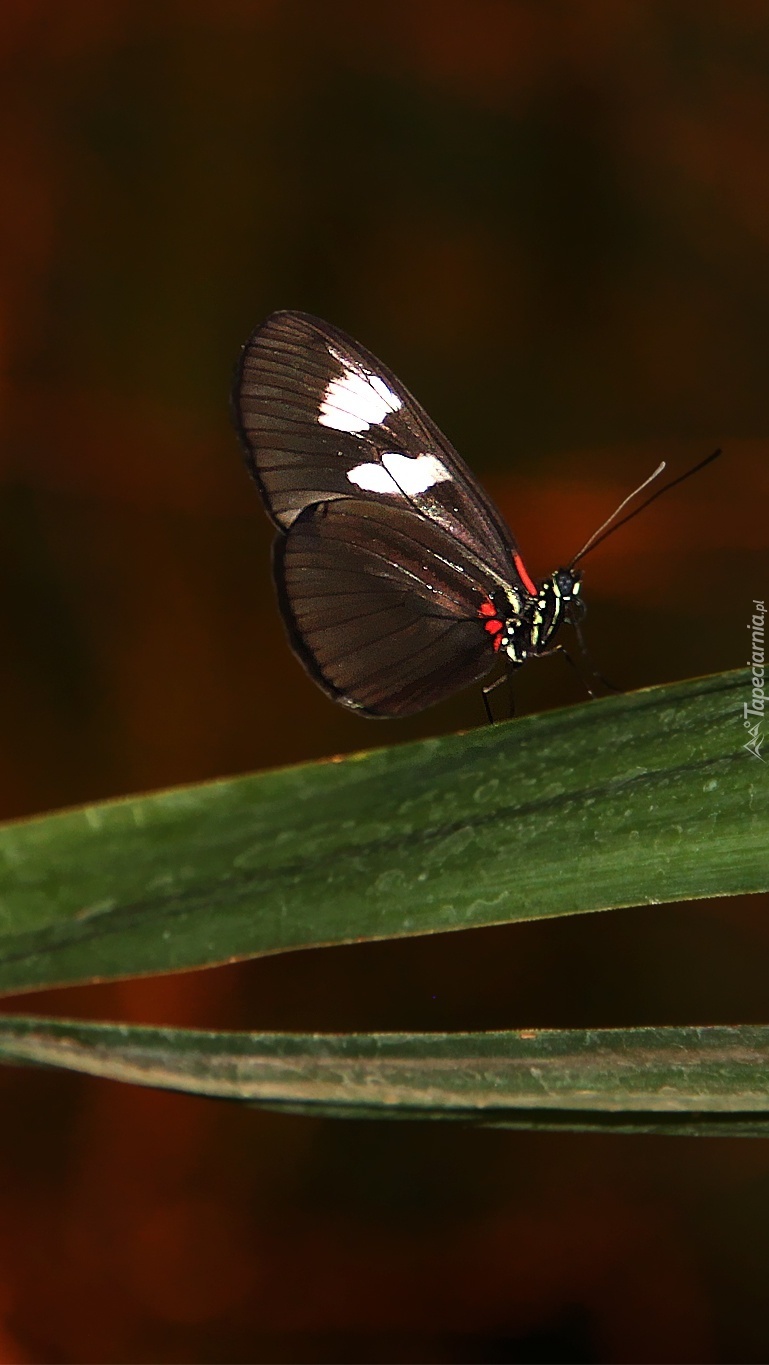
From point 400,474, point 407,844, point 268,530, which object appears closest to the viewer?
point 407,844

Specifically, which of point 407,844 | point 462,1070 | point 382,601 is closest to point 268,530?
point 382,601

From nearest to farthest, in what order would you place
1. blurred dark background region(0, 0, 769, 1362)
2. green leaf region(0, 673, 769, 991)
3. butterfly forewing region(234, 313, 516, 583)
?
green leaf region(0, 673, 769, 991) < butterfly forewing region(234, 313, 516, 583) < blurred dark background region(0, 0, 769, 1362)

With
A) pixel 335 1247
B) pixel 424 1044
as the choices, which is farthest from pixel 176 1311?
pixel 424 1044

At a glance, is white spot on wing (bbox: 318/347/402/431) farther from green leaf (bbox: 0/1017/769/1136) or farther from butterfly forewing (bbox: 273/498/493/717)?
green leaf (bbox: 0/1017/769/1136)

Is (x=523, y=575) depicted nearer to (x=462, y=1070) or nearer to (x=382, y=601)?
(x=382, y=601)

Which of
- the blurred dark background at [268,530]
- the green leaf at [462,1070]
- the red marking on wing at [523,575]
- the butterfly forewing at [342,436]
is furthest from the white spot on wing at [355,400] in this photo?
the blurred dark background at [268,530]

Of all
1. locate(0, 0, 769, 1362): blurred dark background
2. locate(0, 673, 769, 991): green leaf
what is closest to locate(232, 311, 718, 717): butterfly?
locate(0, 673, 769, 991): green leaf
